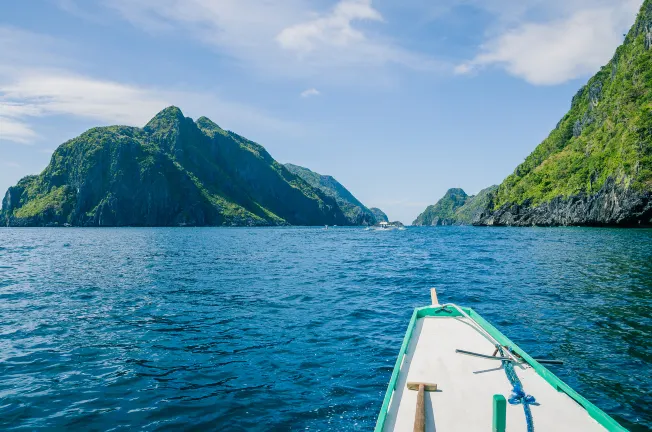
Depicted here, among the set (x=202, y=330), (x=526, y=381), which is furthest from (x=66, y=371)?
(x=526, y=381)

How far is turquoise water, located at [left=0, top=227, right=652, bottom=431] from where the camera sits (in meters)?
9.14

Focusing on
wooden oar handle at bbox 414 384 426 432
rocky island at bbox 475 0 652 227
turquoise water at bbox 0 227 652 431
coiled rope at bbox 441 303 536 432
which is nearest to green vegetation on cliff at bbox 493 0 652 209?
rocky island at bbox 475 0 652 227

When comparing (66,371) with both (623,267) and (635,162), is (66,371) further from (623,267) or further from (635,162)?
(635,162)

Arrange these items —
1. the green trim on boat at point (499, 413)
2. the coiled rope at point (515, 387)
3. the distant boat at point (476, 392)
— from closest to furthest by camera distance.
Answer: the green trim on boat at point (499, 413) → the distant boat at point (476, 392) → the coiled rope at point (515, 387)

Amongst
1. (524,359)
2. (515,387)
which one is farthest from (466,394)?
(524,359)

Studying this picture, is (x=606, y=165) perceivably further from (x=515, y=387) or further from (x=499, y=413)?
Answer: (x=499, y=413)

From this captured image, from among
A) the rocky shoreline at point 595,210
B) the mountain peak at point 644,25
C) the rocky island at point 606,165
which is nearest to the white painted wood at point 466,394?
the rocky shoreline at point 595,210

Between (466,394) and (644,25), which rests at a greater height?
(644,25)

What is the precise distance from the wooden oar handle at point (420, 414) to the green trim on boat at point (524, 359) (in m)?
0.53

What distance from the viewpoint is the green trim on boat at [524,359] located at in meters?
6.24

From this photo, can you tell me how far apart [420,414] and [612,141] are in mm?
160105

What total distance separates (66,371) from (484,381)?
38.7ft

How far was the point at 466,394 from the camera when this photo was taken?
7.65 m

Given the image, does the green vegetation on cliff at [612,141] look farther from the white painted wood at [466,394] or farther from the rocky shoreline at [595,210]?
the white painted wood at [466,394]
